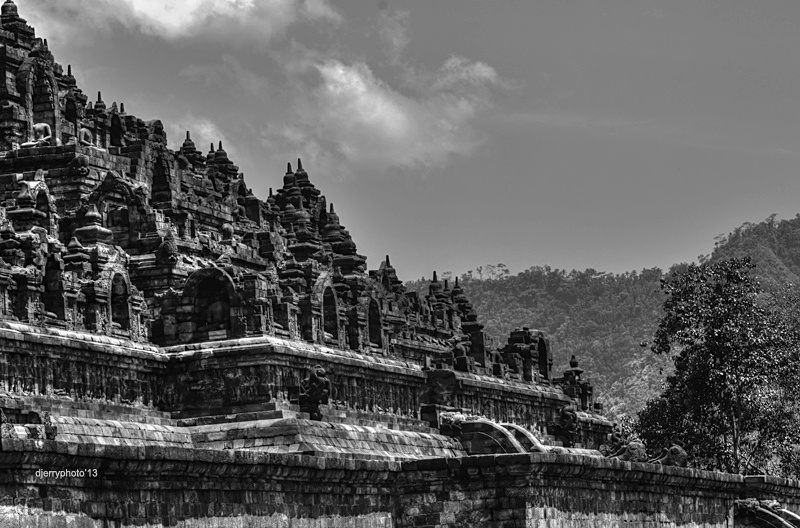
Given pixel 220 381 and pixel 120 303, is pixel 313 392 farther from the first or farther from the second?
pixel 120 303

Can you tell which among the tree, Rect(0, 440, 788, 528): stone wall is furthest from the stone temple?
the tree

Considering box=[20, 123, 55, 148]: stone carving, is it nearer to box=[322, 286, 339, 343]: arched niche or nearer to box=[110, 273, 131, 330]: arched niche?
box=[110, 273, 131, 330]: arched niche

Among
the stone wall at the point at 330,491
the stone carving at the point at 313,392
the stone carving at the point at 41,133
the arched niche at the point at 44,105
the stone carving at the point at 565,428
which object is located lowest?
the stone wall at the point at 330,491

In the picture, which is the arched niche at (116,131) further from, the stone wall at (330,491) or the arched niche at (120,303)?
the stone wall at (330,491)

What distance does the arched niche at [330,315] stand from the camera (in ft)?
Result: 196

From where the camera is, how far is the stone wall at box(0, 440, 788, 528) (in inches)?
1265

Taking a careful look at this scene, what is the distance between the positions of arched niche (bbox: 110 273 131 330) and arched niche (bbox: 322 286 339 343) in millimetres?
6723

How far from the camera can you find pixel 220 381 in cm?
5475

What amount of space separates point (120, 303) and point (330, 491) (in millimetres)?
16146

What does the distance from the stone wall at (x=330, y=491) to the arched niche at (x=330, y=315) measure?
1231 centimetres

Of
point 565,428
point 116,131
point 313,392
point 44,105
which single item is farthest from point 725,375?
point 313,392

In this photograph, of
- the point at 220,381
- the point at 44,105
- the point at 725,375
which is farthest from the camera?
the point at 725,375

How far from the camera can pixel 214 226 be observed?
66.3 meters

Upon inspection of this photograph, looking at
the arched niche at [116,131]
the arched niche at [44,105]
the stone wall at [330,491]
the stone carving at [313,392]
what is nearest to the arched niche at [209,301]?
the stone carving at [313,392]
